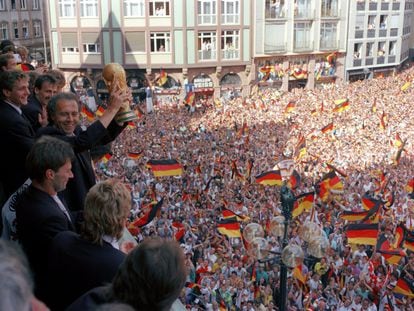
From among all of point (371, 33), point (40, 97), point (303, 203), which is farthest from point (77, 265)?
point (371, 33)

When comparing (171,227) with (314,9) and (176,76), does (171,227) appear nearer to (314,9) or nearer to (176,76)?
(176,76)

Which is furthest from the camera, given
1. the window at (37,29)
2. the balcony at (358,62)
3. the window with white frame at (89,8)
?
the window at (37,29)

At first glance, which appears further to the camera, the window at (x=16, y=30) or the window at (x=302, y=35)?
the window at (x=16, y=30)

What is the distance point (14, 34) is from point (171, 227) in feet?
131

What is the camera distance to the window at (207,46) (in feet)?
128

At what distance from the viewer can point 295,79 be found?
43906 mm

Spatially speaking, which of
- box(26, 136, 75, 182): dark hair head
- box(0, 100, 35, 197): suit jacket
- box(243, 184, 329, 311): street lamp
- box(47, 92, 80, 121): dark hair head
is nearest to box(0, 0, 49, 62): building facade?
box(243, 184, 329, 311): street lamp

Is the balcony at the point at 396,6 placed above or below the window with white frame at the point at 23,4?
below

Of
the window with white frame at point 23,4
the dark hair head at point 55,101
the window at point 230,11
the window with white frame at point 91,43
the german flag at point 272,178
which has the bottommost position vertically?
the german flag at point 272,178

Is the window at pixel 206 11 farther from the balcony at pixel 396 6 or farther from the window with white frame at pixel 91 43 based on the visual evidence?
the balcony at pixel 396 6

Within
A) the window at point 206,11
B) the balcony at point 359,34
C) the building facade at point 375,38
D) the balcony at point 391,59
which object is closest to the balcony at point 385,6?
the building facade at point 375,38

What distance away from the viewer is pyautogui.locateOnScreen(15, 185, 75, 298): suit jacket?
137 inches

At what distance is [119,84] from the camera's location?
451 centimetres

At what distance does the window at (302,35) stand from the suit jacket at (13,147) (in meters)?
40.0
